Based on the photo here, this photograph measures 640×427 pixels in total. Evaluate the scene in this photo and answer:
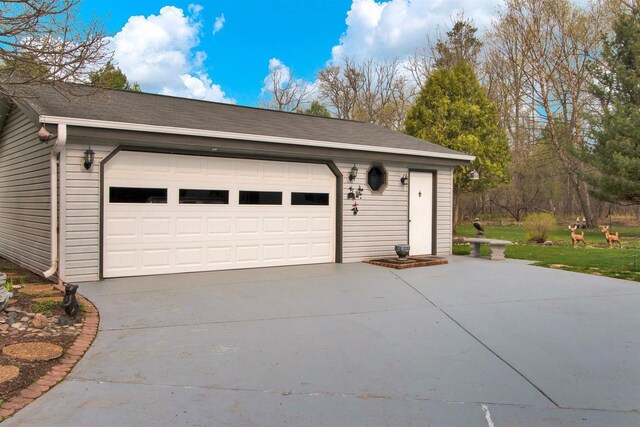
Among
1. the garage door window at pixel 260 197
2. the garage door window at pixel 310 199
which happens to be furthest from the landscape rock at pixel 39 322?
the garage door window at pixel 310 199

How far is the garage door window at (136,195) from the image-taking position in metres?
7.24

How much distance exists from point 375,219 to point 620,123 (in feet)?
38.5

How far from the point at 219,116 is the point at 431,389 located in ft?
24.3

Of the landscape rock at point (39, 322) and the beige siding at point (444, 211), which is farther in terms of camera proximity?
the beige siding at point (444, 211)

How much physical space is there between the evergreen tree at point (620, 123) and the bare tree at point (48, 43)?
54.5 ft

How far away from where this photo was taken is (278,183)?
8.89m

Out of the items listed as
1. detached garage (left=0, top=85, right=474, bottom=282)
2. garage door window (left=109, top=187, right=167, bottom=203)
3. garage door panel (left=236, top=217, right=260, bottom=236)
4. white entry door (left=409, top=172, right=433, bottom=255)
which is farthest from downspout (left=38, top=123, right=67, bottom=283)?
white entry door (left=409, top=172, right=433, bottom=255)

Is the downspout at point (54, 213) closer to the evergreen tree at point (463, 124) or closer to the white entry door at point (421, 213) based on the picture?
the white entry door at point (421, 213)

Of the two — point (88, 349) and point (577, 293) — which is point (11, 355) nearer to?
point (88, 349)

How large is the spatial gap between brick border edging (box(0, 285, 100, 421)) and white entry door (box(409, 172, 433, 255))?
24.1 feet

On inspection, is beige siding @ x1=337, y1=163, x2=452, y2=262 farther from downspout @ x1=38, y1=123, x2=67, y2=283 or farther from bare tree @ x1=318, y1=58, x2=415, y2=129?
bare tree @ x1=318, y1=58, x2=415, y2=129

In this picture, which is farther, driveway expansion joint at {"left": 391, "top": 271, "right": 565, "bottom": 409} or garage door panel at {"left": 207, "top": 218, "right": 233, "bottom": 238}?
garage door panel at {"left": 207, "top": 218, "right": 233, "bottom": 238}

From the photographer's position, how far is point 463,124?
15.9 m

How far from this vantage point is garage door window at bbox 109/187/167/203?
724cm
